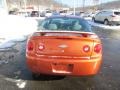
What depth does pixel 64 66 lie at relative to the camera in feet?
23.9

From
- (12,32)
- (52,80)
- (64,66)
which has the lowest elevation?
(12,32)

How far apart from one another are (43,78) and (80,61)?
49.9 inches

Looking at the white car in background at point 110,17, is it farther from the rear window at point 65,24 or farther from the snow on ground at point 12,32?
the rear window at point 65,24

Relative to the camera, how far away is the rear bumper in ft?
23.6

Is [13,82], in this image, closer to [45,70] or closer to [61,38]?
[45,70]

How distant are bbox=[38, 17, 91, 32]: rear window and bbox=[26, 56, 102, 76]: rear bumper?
5.18 ft

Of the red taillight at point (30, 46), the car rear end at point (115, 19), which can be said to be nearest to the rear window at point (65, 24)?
the red taillight at point (30, 46)

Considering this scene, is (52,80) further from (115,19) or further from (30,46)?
(115,19)

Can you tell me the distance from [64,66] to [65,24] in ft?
6.37

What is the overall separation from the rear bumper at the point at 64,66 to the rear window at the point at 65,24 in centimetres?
158

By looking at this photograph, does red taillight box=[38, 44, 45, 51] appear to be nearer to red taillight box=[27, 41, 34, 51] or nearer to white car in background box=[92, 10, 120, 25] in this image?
red taillight box=[27, 41, 34, 51]

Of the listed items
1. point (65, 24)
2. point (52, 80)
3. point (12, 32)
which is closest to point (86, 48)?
point (52, 80)

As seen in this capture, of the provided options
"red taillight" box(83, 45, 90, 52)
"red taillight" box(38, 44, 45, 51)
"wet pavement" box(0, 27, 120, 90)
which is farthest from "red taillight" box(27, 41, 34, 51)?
"red taillight" box(83, 45, 90, 52)

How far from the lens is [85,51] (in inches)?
290
